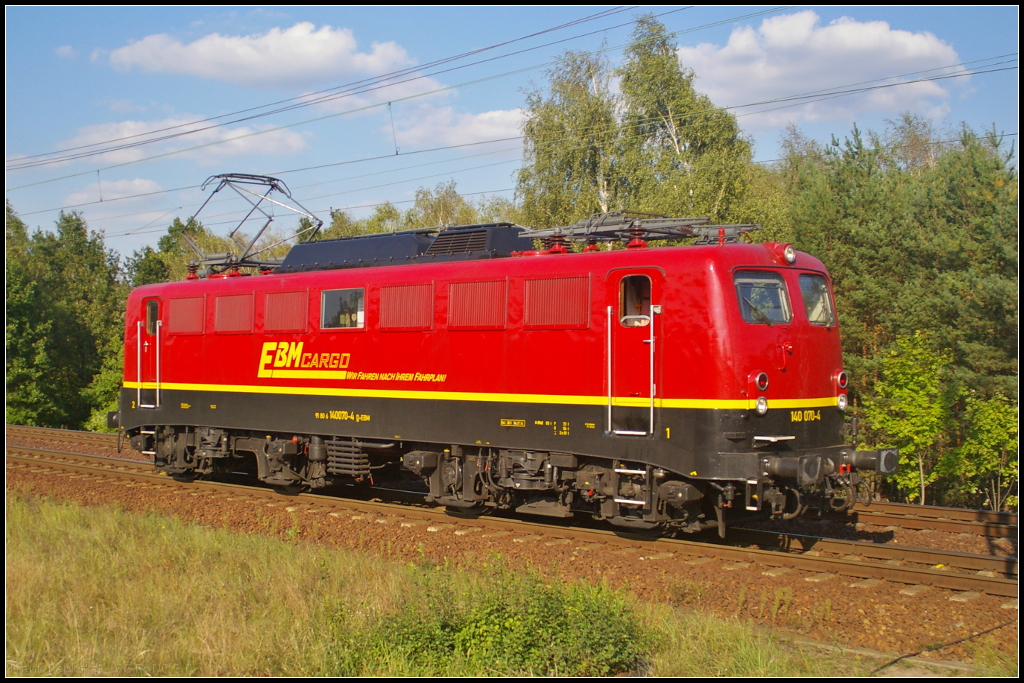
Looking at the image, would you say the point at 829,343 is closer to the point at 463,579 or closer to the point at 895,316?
the point at 463,579

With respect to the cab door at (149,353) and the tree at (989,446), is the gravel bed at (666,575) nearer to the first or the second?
the cab door at (149,353)

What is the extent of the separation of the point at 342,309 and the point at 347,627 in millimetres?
6905

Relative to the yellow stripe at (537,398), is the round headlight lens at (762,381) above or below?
above

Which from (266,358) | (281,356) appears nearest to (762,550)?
(281,356)

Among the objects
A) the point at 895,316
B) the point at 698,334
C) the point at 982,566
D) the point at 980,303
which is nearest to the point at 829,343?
the point at 698,334

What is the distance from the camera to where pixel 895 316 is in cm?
2188

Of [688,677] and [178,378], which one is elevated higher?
[178,378]

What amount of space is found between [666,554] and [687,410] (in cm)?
190

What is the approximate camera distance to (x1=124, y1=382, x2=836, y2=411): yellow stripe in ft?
31.8

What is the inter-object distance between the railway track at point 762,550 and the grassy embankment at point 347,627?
94.8 inches

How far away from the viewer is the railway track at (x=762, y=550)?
30.0 feet

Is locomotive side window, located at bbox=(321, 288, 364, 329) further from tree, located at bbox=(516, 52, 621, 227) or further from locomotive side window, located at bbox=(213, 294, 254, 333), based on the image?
tree, located at bbox=(516, 52, 621, 227)

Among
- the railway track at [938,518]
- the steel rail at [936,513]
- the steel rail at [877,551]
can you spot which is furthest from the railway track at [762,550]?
the steel rail at [936,513]

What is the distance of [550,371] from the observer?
11.0m
